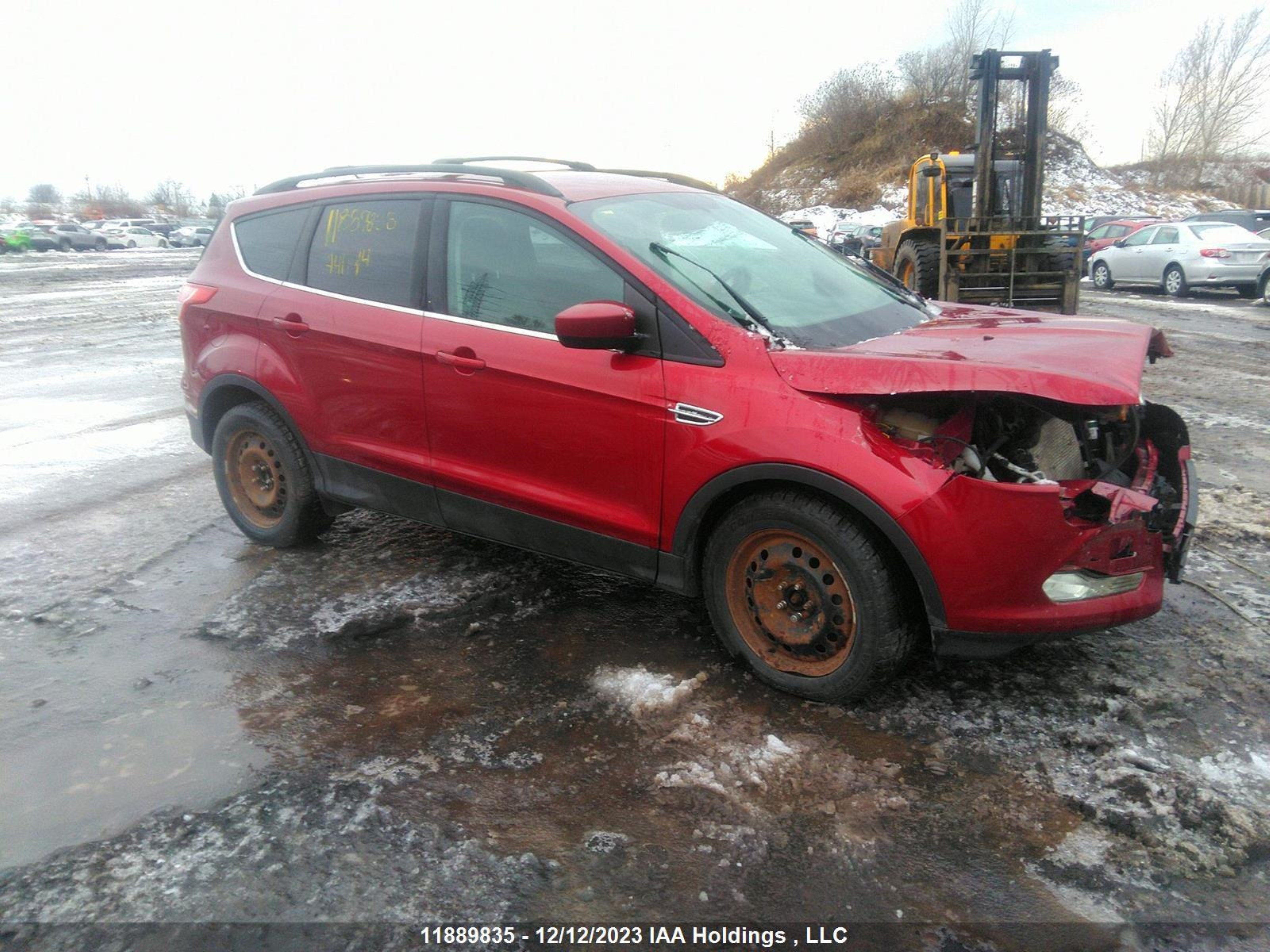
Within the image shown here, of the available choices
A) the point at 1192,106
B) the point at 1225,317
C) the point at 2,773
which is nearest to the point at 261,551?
the point at 2,773

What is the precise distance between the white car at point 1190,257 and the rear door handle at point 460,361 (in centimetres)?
1809

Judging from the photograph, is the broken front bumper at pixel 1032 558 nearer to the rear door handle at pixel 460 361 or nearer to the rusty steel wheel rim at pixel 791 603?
the rusty steel wheel rim at pixel 791 603

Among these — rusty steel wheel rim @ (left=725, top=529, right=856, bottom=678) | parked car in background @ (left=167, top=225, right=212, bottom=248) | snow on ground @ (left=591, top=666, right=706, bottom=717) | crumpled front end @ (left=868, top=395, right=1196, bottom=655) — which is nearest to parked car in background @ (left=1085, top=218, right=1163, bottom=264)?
crumpled front end @ (left=868, top=395, right=1196, bottom=655)

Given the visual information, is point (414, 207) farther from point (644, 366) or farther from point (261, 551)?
point (261, 551)

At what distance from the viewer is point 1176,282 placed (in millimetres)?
18516

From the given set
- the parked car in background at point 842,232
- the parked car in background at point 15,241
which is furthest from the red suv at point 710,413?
the parked car in background at point 15,241

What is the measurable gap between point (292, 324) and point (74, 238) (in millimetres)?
53199

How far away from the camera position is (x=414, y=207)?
13.8 feet

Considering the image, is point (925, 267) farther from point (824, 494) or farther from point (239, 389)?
point (824, 494)

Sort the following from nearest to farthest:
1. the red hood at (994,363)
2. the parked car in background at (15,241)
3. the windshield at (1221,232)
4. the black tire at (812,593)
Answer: the red hood at (994,363), the black tire at (812,593), the windshield at (1221,232), the parked car in background at (15,241)

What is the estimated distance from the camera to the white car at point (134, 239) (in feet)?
177

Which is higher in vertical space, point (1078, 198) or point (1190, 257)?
point (1078, 198)

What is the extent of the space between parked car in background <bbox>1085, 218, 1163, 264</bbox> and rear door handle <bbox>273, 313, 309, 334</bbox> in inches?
929

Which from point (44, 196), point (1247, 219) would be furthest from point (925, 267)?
point (44, 196)
